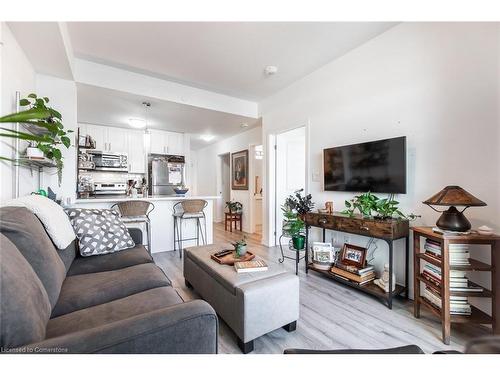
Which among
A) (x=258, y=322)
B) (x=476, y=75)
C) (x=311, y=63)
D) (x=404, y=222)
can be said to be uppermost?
(x=311, y=63)

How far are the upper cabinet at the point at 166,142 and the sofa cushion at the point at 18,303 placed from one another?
453 cm

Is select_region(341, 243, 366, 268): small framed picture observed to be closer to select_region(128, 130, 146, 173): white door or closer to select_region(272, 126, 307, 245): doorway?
select_region(272, 126, 307, 245): doorway

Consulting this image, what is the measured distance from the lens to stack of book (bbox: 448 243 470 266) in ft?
5.14

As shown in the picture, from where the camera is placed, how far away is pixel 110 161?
4.63 meters

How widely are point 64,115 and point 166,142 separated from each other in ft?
8.45

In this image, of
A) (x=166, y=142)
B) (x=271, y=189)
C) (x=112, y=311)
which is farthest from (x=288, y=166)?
(x=112, y=311)

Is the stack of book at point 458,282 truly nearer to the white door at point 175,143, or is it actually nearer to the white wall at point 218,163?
the white wall at point 218,163

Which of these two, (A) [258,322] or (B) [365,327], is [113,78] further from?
(B) [365,327]

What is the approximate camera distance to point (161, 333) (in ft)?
2.44

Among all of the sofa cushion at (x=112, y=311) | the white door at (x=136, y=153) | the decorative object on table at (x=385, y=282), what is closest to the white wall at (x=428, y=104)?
the decorative object on table at (x=385, y=282)

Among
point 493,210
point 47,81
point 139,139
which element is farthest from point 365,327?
point 139,139

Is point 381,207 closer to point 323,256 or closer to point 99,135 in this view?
point 323,256

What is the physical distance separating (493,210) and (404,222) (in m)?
0.56
